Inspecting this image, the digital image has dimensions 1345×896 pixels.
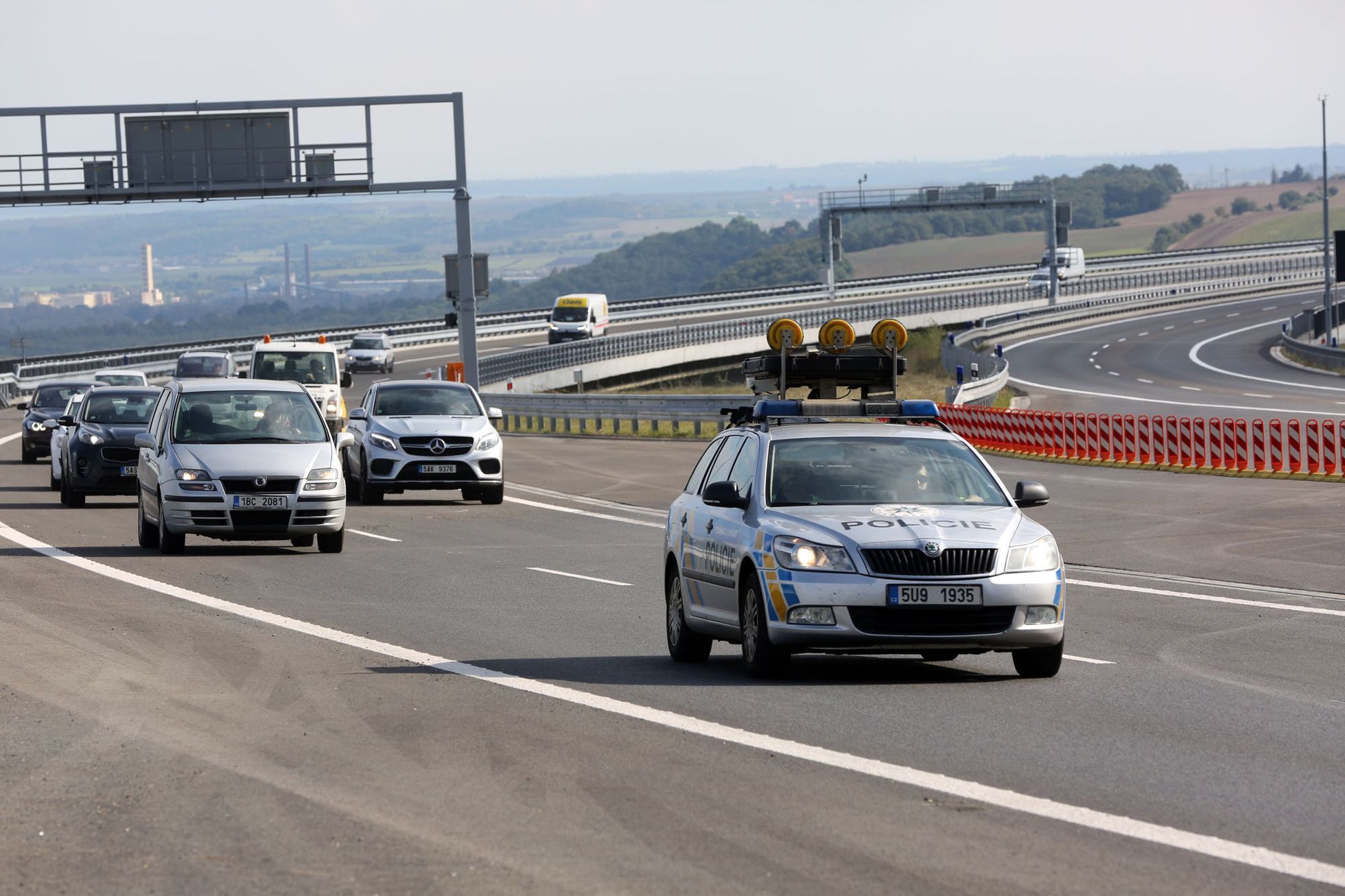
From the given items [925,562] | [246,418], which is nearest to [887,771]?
[925,562]

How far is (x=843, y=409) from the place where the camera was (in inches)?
484

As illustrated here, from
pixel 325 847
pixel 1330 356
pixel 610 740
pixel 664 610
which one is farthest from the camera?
pixel 1330 356

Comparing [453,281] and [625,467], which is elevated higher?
[453,281]

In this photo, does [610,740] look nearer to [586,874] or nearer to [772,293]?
[586,874]

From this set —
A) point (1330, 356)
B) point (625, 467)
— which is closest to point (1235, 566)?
point (625, 467)

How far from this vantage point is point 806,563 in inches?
414

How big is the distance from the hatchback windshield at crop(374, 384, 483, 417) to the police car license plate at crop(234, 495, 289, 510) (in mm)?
7715

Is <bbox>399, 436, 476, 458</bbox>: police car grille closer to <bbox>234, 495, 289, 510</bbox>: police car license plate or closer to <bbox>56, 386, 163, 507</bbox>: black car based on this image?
<bbox>56, 386, 163, 507</bbox>: black car

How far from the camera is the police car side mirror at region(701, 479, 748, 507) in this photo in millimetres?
11164

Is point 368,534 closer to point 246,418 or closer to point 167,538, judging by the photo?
point 246,418

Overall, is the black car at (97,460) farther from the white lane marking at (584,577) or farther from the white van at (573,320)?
the white van at (573,320)

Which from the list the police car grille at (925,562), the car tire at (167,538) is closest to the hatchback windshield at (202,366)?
the car tire at (167,538)

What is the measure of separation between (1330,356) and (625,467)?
38682 millimetres

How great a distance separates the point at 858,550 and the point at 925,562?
14.3 inches
